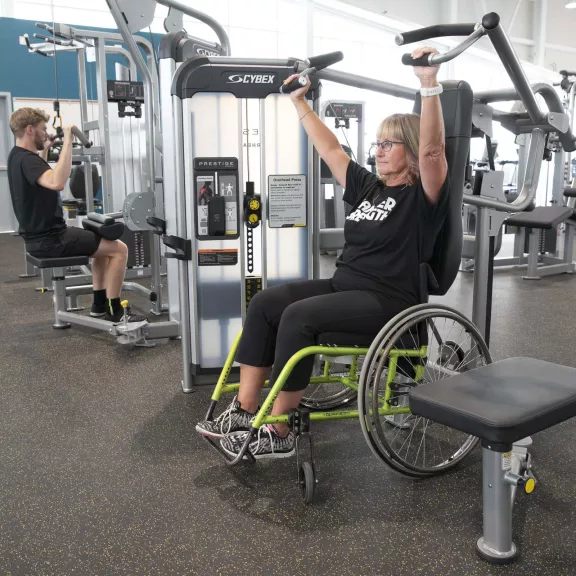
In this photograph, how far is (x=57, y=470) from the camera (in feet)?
7.09

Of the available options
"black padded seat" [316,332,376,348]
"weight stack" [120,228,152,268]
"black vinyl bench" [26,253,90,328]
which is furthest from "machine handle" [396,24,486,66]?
"weight stack" [120,228,152,268]

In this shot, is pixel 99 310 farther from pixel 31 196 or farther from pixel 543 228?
pixel 543 228

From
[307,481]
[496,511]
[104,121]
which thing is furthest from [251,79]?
[104,121]

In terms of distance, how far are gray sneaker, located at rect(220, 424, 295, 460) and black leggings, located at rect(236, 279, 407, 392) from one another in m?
0.19

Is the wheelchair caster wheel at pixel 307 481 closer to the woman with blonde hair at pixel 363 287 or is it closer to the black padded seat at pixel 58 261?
the woman with blonde hair at pixel 363 287

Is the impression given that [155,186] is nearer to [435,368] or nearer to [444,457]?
[435,368]

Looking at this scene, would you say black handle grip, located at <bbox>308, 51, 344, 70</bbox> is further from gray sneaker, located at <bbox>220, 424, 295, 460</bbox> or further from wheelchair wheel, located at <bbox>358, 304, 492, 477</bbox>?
gray sneaker, located at <bbox>220, 424, 295, 460</bbox>

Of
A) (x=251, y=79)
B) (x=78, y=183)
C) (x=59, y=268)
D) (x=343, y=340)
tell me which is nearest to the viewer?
(x=343, y=340)

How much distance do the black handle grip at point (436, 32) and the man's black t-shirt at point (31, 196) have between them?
2647 millimetres

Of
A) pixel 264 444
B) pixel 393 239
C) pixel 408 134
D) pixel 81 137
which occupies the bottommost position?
pixel 264 444

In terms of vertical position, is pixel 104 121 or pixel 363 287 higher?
pixel 104 121

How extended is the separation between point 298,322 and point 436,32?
91 centimetres

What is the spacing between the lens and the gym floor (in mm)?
1644

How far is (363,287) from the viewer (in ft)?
6.94
